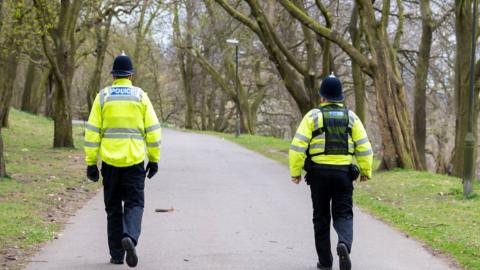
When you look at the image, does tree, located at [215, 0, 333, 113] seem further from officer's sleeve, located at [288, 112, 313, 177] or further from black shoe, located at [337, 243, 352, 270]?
black shoe, located at [337, 243, 352, 270]

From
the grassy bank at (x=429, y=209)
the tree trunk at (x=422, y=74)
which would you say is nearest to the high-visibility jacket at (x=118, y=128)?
the grassy bank at (x=429, y=209)

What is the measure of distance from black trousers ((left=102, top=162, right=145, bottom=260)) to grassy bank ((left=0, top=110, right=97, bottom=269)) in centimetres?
104

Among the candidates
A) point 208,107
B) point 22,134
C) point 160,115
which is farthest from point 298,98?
point 160,115

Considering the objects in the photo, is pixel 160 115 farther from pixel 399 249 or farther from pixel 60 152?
pixel 399 249

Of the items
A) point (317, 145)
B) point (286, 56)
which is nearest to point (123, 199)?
point (317, 145)

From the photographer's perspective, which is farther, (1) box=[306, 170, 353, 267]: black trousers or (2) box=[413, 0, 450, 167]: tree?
(2) box=[413, 0, 450, 167]: tree

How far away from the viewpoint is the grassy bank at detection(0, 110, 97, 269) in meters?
8.21

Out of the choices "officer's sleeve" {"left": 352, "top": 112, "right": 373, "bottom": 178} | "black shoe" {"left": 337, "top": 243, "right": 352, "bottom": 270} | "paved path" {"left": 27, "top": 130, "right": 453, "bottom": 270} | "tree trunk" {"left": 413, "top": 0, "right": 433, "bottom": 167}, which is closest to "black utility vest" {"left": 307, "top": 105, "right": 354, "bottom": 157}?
"officer's sleeve" {"left": 352, "top": 112, "right": 373, "bottom": 178}

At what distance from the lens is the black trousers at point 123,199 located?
22.4ft

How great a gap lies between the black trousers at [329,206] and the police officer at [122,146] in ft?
5.20

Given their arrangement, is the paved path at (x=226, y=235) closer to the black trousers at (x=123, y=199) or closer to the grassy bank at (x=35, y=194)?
the grassy bank at (x=35, y=194)

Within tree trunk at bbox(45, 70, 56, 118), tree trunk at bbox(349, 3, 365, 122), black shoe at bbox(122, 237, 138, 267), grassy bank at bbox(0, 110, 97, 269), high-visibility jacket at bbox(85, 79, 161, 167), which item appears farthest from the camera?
tree trunk at bbox(45, 70, 56, 118)

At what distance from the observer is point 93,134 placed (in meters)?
6.81

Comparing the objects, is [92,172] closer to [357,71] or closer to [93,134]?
[93,134]
